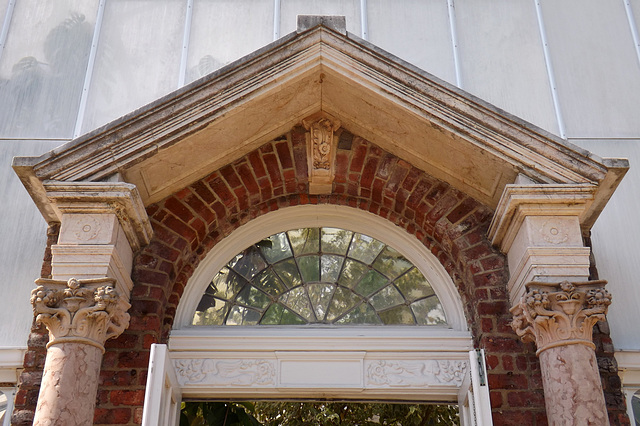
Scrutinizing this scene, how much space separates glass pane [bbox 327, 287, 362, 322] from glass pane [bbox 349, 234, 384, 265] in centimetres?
30

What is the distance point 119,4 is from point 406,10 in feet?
9.07

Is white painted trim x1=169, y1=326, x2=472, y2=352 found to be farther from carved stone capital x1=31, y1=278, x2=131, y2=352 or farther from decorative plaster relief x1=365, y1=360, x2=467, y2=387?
carved stone capital x1=31, y1=278, x2=131, y2=352

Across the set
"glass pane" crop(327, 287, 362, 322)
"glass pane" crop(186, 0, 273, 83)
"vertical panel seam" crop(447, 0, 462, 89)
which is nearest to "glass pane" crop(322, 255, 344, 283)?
"glass pane" crop(327, 287, 362, 322)

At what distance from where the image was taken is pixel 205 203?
16.5 feet

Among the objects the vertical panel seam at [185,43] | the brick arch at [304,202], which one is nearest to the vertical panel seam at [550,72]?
the brick arch at [304,202]

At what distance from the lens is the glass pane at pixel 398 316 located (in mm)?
5043

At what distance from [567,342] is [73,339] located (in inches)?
111

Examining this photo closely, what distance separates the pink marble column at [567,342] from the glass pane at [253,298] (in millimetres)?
1977

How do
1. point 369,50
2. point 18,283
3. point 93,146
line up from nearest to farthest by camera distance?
point 93,146 → point 369,50 → point 18,283

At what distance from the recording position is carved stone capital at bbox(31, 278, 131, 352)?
3.79 metres

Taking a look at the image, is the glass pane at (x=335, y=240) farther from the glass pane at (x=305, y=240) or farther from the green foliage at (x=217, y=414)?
the green foliage at (x=217, y=414)

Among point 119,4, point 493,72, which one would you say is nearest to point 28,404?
point 119,4

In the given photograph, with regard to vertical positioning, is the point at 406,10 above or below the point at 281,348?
above

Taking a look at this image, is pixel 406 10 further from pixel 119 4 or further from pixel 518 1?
pixel 119 4
